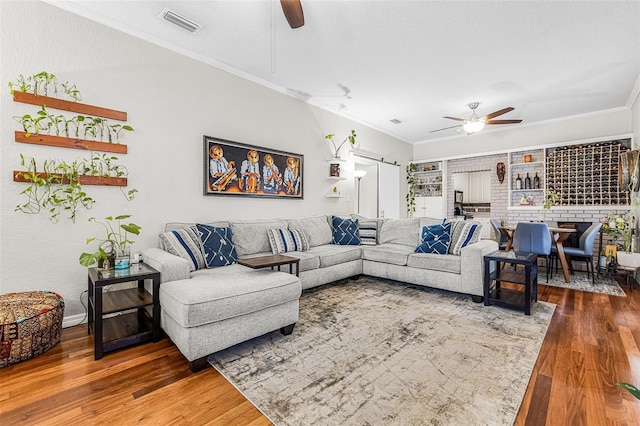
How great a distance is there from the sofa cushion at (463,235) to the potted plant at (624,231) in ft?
7.53

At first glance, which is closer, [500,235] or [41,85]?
[41,85]

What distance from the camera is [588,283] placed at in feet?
14.0

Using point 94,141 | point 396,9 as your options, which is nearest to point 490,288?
point 396,9

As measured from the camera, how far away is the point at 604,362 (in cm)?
207

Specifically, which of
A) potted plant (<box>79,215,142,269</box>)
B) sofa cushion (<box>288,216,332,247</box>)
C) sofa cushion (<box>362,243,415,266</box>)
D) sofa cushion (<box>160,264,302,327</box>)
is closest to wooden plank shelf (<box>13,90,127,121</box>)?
potted plant (<box>79,215,142,269</box>)

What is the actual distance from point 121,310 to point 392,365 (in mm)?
2007

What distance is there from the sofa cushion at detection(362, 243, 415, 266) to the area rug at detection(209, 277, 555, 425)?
84 cm

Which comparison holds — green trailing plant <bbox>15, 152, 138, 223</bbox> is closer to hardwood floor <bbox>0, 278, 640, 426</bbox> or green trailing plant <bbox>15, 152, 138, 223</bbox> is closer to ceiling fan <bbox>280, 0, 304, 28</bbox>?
hardwood floor <bbox>0, 278, 640, 426</bbox>

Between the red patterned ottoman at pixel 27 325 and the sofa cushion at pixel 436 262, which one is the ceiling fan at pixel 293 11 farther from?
the sofa cushion at pixel 436 262

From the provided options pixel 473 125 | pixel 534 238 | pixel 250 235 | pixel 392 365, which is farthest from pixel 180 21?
pixel 534 238

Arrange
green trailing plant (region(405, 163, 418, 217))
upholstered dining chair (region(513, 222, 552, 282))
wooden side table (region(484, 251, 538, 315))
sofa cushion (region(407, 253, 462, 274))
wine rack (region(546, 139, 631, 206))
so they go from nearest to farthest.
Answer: wooden side table (region(484, 251, 538, 315))
sofa cushion (region(407, 253, 462, 274))
upholstered dining chair (region(513, 222, 552, 282))
wine rack (region(546, 139, 631, 206))
green trailing plant (region(405, 163, 418, 217))

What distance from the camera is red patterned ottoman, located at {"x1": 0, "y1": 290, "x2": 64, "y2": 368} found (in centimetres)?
194

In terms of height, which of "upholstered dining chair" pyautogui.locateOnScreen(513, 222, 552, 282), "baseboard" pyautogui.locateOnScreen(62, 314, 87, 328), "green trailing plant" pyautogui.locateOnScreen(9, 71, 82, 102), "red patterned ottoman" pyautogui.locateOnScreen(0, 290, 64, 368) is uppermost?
"green trailing plant" pyautogui.locateOnScreen(9, 71, 82, 102)

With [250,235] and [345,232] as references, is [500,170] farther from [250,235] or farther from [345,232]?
[250,235]
